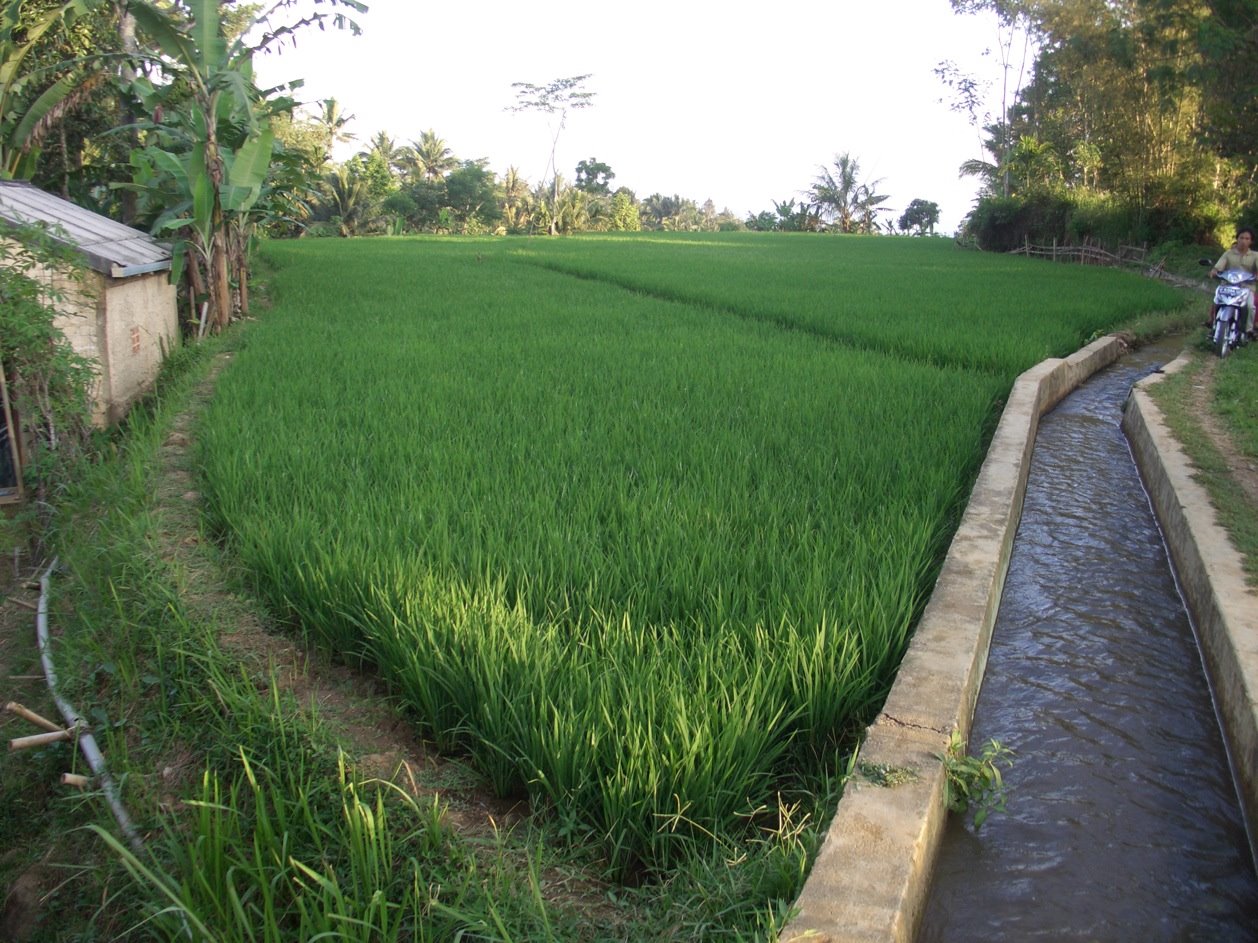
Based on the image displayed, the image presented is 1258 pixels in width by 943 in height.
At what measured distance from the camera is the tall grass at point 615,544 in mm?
2127

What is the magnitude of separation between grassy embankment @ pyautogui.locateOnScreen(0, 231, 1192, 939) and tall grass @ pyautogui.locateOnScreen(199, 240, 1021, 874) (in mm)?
14

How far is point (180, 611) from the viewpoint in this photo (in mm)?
2918

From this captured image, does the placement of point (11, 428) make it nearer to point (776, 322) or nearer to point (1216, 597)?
point (1216, 597)

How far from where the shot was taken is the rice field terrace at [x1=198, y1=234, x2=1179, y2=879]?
214 centimetres

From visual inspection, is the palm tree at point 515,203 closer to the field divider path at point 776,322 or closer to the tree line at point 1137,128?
the tree line at point 1137,128

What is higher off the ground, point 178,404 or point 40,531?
point 178,404

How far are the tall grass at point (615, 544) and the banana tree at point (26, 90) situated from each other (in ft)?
14.2

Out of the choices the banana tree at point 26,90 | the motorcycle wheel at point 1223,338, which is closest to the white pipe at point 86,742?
the banana tree at point 26,90

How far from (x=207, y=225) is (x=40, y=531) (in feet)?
14.1

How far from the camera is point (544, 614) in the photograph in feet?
9.08

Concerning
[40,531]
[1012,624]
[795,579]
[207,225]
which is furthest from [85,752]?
[207,225]

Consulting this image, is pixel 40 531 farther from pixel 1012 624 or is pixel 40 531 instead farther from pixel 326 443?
pixel 1012 624

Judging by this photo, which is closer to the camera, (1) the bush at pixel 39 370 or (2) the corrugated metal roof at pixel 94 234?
(1) the bush at pixel 39 370

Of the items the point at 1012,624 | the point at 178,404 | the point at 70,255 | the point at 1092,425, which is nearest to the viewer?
the point at 1012,624
